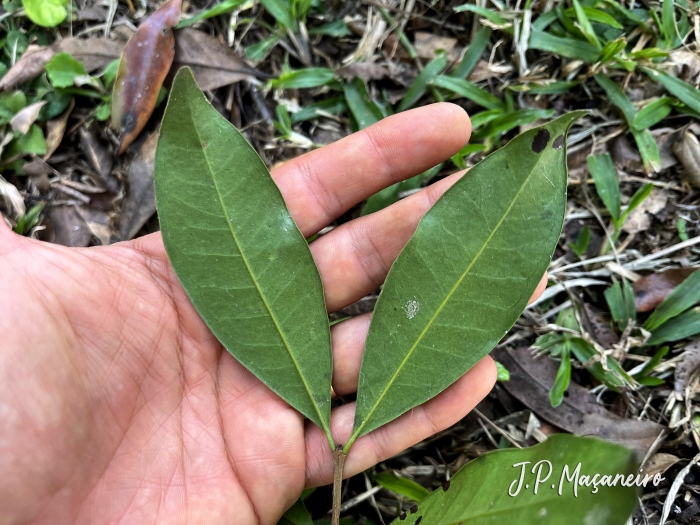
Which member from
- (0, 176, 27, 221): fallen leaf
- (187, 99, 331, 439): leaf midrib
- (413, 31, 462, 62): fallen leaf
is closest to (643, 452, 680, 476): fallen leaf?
(187, 99, 331, 439): leaf midrib

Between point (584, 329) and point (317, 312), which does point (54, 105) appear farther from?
point (584, 329)

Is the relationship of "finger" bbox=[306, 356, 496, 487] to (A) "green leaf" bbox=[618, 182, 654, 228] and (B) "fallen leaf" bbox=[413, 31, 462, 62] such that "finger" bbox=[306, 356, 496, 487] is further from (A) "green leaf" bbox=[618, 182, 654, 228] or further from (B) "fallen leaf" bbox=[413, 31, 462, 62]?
(B) "fallen leaf" bbox=[413, 31, 462, 62]

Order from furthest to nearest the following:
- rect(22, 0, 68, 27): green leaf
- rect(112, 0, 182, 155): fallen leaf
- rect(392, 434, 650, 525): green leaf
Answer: rect(22, 0, 68, 27): green leaf < rect(112, 0, 182, 155): fallen leaf < rect(392, 434, 650, 525): green leaf

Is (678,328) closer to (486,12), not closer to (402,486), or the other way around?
(402,486)

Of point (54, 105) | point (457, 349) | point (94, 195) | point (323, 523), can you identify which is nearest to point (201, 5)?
point (54, 105)

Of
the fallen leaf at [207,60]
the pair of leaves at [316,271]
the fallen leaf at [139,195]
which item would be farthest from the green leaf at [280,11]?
the pair of leaves at [316,271]

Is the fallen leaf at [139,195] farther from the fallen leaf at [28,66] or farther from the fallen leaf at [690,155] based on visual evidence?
the fallen leaf at [690,155]

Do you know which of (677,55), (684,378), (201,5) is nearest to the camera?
(684,378)
